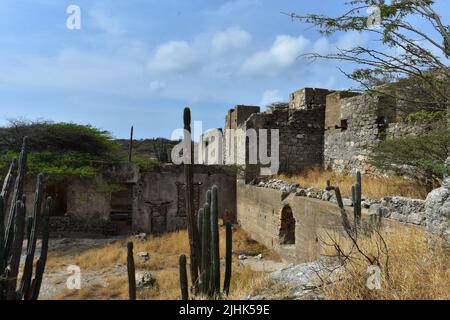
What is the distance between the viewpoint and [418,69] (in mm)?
5031

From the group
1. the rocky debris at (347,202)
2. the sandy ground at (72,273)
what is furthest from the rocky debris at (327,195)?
the sandy ground at (72,273)

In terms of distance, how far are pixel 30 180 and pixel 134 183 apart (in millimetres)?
4214

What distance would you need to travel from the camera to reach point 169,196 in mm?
15711

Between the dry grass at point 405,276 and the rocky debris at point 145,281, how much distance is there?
18.4 ft

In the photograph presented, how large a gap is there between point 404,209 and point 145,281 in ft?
19.6

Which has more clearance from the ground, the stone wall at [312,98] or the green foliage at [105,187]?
the stone wall at [312,98]

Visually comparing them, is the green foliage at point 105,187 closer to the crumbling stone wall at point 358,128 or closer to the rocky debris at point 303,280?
the crumbling stone wall at point 358,128

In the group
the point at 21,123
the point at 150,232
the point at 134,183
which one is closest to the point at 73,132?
the point at 21,123

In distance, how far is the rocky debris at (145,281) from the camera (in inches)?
329

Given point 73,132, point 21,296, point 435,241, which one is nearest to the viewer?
point 435,241

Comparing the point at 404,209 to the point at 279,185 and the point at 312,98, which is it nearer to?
the point at 279,185

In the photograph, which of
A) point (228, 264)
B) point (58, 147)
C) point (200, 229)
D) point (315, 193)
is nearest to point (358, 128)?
point (315, 193)

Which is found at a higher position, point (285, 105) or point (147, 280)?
point (285, 105)

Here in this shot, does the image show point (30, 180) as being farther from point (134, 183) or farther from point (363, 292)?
point (363, 292)
